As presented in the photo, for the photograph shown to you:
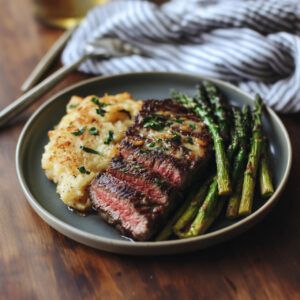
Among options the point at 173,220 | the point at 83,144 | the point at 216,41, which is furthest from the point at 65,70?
the point at 173,220

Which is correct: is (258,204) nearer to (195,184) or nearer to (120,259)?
(195,184)

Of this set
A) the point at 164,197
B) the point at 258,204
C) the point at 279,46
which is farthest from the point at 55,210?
the point at 279,46

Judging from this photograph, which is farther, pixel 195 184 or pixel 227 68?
pixel 227 68

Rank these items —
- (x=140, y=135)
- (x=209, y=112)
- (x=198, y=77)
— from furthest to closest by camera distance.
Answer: (x=198, y=77)
(x=209, y=112)
(x=140, y=135)

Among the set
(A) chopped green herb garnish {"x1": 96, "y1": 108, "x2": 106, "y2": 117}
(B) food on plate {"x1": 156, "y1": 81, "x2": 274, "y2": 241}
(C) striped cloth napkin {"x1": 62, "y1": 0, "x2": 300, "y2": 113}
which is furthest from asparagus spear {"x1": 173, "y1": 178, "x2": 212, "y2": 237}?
(C) striped cloth napkin {"x1": 62, "y1": 0, "x2": 300, "y2": 113}

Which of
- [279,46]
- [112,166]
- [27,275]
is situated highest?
[279,46]

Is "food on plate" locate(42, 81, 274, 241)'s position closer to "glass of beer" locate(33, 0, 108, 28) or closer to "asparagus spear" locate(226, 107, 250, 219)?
"asparagus spear" locate(226, 107, 250, 219)

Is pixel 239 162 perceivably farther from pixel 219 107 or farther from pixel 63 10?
pixel 63 10
